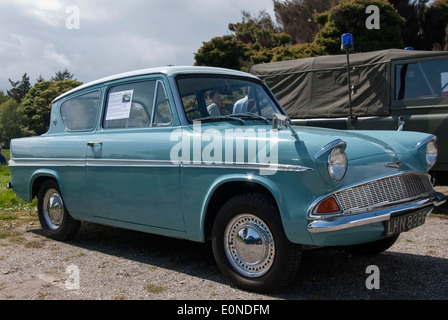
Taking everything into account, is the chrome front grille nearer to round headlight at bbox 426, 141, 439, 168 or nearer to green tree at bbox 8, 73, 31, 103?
round headlight at bbox 426, 141, 439, 168

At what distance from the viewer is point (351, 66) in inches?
304

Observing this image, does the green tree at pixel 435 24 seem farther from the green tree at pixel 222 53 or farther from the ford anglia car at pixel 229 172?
the ford anglia car at pixel 229 172

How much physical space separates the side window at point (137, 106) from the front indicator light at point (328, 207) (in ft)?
5.62

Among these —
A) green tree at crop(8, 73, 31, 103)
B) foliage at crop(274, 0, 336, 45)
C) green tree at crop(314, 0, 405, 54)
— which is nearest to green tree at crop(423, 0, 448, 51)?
green tree at crop(314, 0, 405, 54)

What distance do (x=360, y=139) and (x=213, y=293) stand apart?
1626 mm

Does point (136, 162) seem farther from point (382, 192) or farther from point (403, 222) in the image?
point (403, 222)

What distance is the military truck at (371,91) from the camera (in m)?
6.69

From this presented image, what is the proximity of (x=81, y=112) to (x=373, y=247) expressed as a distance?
11.3 ft

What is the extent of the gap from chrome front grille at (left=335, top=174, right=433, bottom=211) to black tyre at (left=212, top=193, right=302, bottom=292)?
19.6 inches

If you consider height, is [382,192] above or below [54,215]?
above

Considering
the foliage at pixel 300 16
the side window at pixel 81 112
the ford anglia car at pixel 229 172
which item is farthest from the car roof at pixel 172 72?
the foliage at pixel 300 16

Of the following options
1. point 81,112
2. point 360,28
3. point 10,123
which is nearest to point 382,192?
Result: point 81,112

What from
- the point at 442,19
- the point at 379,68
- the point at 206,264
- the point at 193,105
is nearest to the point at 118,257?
the point at 206,264

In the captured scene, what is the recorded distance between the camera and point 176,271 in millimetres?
4297
